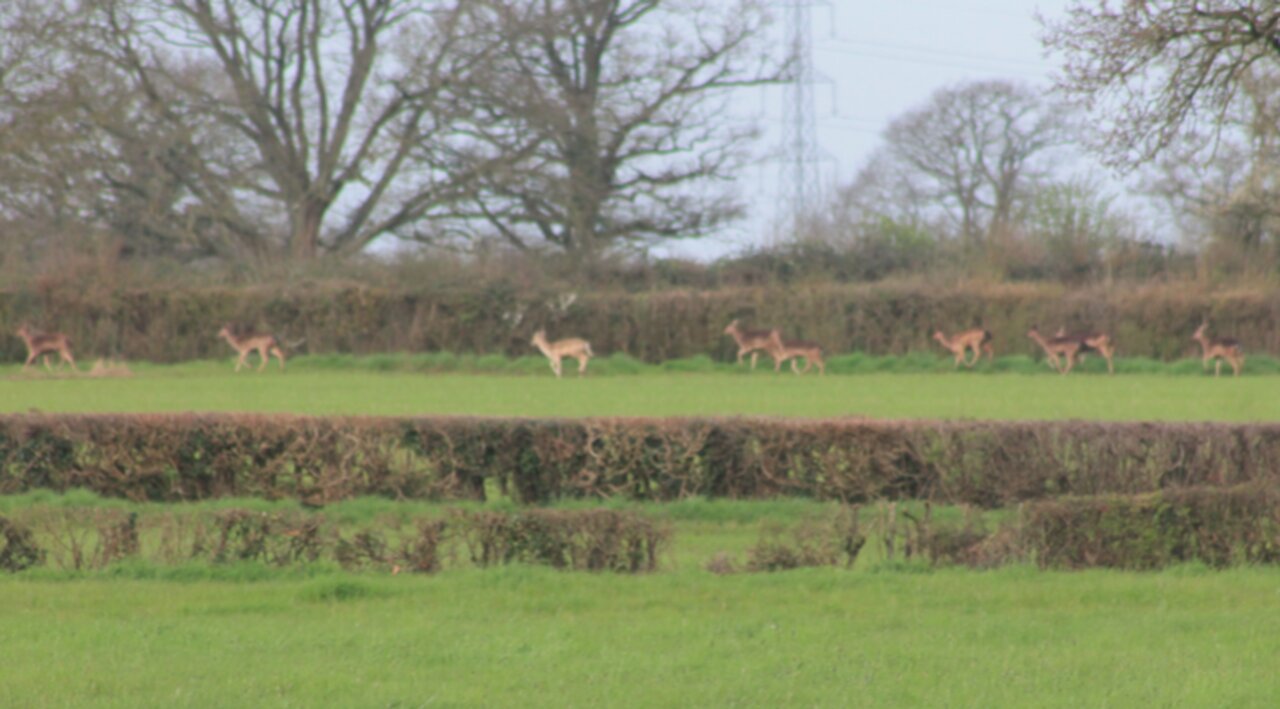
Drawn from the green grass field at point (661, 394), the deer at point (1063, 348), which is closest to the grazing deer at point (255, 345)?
the green grass field at point (661, 394)

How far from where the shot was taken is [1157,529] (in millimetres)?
9570

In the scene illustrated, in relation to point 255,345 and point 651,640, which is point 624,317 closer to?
point 255,345

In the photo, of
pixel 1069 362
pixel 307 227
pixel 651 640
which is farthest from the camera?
pixel 307 227

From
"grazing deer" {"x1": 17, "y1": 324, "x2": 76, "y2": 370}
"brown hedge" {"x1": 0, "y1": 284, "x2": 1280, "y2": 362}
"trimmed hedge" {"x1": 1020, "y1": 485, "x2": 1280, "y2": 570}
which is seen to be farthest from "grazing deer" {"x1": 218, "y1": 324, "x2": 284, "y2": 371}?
"trimmed hedge" {"x1": 1020, "y1": 485, "x2": 1280, "y2": 570}

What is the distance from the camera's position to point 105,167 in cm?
4759

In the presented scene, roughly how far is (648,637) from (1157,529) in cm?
394

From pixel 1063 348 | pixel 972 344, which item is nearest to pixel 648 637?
pixel 1063 348

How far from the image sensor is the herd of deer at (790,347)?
36.7 m

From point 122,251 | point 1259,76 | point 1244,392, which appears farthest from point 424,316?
point 1259,76

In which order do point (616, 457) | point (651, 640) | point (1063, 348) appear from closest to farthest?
point (651, 640), point (616, 457), point (1063, 348)

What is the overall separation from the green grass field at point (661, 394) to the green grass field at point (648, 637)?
9.33 metres

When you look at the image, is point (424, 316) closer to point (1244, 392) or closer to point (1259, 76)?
point (1244, 392)

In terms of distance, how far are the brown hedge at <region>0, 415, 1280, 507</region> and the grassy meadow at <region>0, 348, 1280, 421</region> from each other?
2923 mm

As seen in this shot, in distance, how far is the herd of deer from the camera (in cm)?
3666
